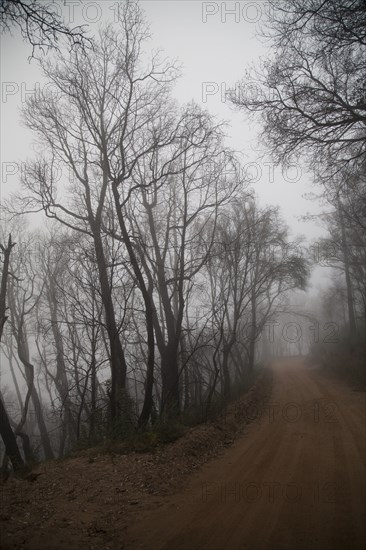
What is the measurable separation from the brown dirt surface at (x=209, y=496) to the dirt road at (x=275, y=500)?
14 mm

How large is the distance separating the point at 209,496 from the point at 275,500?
1035 millimetres

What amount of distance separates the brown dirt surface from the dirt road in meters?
0.01

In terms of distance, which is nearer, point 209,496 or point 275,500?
point 275,500

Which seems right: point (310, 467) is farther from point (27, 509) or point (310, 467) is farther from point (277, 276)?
point (277, 276)

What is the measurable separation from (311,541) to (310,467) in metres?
2.08

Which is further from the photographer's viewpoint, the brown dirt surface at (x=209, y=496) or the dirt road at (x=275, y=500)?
the brown dirt surface at (x=209, y=496)

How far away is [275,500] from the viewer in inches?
180

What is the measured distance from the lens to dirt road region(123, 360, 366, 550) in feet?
12.5

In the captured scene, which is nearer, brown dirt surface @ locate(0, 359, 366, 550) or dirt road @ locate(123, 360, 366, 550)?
dirt road @ locate(123, 360, 366, 550)

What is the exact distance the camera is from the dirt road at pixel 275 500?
3.79 m

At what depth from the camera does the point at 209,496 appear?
5039 millimetres

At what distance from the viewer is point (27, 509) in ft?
16.2

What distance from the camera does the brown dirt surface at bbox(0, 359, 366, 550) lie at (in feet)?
12.9

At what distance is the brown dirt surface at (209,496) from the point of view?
3930 mm
